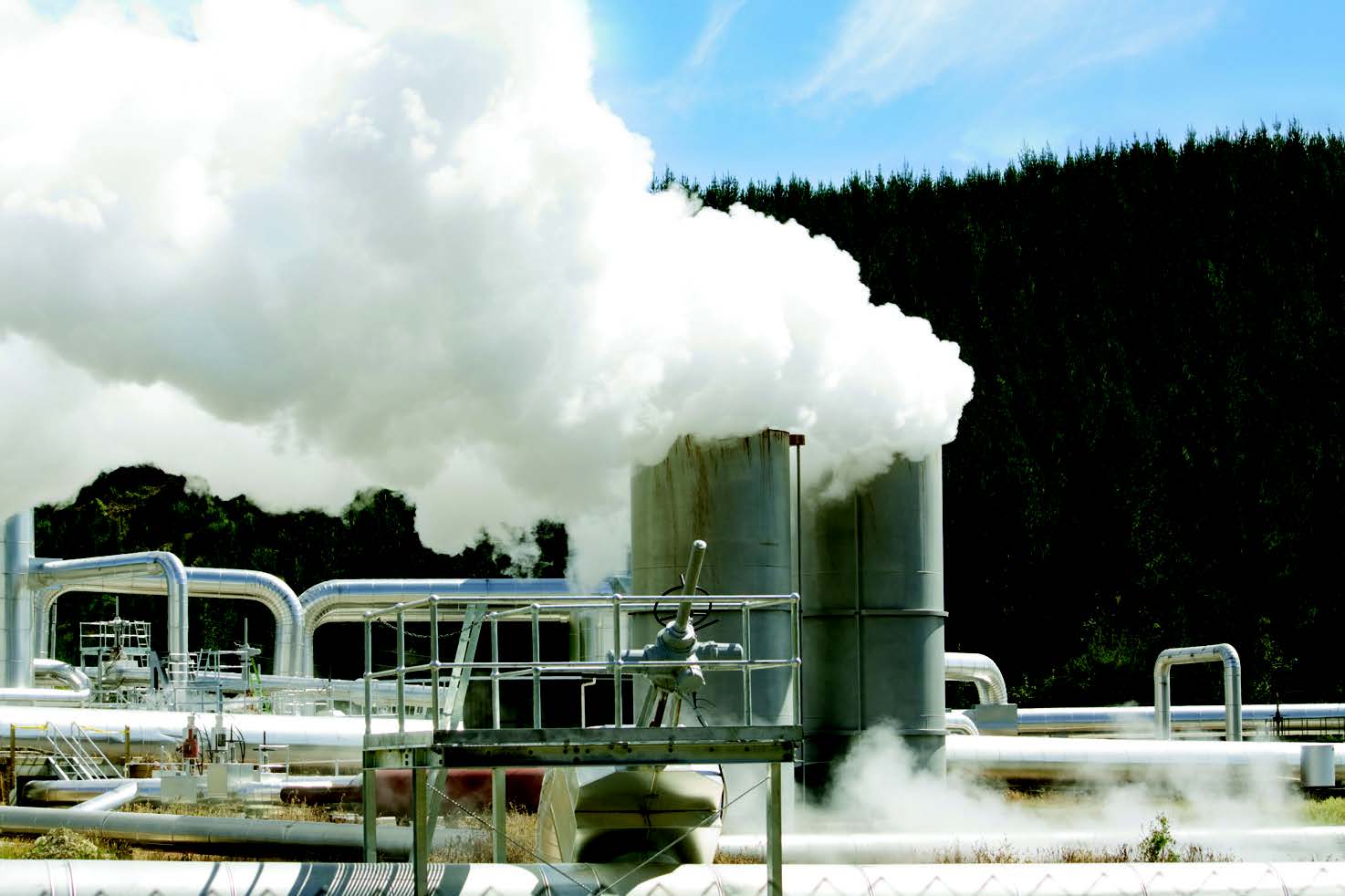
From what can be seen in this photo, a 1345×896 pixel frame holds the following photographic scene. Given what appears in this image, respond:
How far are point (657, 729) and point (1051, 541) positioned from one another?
4668 cm

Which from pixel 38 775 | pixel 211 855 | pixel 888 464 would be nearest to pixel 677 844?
pixel 211 855

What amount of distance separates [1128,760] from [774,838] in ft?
59.4

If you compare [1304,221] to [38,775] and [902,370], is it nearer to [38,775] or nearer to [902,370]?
[902,370]

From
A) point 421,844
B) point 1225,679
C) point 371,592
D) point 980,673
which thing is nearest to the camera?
point 421,844

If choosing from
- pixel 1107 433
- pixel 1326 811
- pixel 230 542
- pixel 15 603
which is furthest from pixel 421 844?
pixel 230 542

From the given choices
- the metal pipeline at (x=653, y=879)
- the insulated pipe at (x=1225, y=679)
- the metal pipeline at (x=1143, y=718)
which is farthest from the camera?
the metal pipeline at (x=1143, y=718)

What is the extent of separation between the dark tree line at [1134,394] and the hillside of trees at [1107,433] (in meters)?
0.08

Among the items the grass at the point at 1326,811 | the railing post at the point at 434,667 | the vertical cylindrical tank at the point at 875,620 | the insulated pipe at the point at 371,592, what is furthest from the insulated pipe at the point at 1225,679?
the railing post at the point at 434,667

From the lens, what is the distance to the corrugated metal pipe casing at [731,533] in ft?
74.6

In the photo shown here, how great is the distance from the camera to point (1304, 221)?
209ft

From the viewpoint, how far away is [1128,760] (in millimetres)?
31516

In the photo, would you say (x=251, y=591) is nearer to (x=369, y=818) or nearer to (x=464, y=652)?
(x=369, y=818)

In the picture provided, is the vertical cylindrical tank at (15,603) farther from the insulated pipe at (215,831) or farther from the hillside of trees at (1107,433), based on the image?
the hillside of trees at (1107,433)

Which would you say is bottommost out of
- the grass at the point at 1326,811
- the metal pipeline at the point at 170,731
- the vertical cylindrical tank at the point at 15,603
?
the grass at the point at 1326,811
